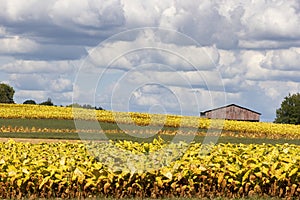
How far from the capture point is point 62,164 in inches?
452

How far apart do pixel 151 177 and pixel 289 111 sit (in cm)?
8497

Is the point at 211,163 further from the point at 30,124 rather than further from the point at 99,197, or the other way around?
the point at 30,124

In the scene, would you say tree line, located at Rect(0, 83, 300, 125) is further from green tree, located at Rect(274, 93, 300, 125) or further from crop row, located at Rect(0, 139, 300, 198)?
crop row, located at Rect(0, 139, 300, 198)

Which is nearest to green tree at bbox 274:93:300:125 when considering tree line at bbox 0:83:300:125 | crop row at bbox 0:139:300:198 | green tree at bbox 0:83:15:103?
tree line at bbox 0:83:300:125

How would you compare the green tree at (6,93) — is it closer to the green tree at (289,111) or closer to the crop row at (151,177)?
the green tree at (289,111)

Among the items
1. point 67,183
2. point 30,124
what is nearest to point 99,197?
point 67,183

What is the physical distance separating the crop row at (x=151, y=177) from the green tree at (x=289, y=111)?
81958 mm

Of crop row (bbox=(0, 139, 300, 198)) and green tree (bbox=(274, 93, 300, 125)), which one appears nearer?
crop row (bbox=(0, 139, 300, 198))

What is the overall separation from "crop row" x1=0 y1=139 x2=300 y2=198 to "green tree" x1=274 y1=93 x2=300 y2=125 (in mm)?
81958

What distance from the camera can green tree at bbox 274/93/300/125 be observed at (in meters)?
92.2

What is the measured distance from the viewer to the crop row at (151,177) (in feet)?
36.3

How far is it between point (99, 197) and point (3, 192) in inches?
69.6

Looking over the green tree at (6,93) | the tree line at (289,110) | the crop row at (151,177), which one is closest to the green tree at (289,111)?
the tree line at (289,110)

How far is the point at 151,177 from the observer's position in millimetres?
11195
